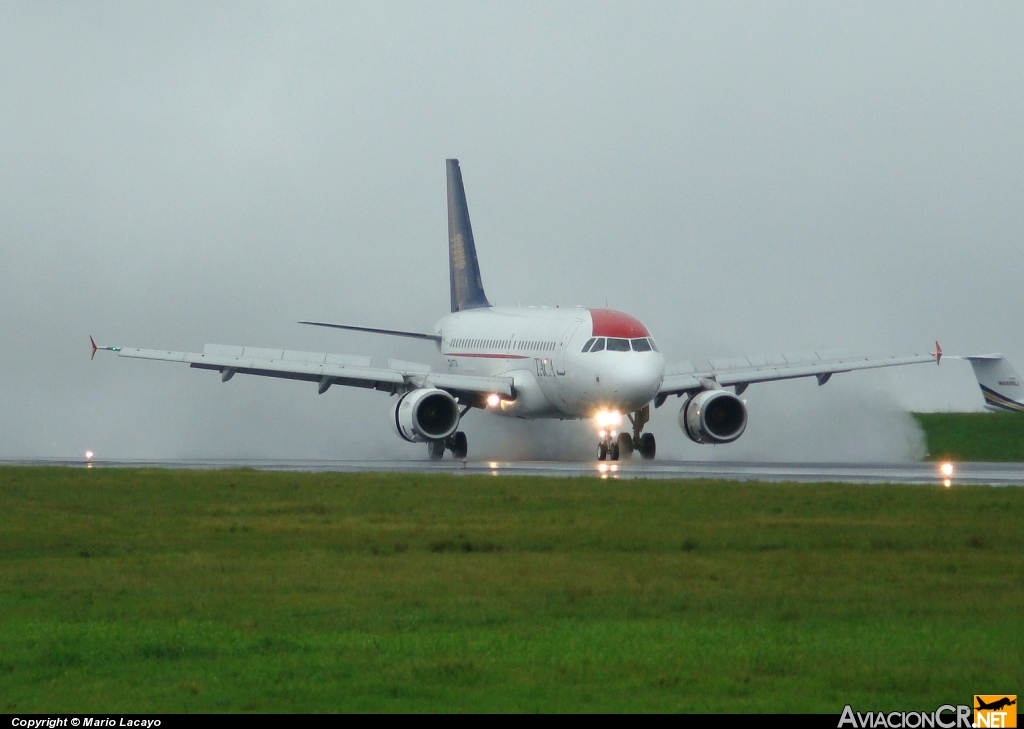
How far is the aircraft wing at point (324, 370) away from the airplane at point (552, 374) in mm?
42

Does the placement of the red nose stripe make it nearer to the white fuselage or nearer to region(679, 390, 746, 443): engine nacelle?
the white fuselage

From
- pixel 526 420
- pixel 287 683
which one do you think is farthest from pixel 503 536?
pixel 526 420

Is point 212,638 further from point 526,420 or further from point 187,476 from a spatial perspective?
point 526,420

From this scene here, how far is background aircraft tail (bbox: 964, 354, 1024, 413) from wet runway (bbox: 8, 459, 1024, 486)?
17191 millimetres

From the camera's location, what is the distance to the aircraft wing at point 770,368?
1876 inches

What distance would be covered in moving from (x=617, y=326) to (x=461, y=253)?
16954mm

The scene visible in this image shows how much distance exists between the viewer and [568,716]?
9.42 meters

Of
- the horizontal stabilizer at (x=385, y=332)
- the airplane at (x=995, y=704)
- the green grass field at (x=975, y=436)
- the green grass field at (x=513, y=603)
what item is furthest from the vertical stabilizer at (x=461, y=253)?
the airplane at (x=995, y=704)

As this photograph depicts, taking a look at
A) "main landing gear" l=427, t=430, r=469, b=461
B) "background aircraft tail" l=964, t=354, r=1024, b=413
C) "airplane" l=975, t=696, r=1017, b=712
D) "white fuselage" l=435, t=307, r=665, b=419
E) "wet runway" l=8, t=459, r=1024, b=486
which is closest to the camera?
"airplane" l=975, t=696, r=1017, b=712

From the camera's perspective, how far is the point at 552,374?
44.4 meters

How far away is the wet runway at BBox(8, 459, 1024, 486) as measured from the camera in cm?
3133

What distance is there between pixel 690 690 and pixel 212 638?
4.21m

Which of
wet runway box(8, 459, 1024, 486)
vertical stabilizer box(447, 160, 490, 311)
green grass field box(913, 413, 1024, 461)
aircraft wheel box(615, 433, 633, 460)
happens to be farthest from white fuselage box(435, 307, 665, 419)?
green grass field box(913, 413, 1024, 461)

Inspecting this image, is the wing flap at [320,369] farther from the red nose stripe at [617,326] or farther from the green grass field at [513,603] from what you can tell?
the green grass field at [513,603]
